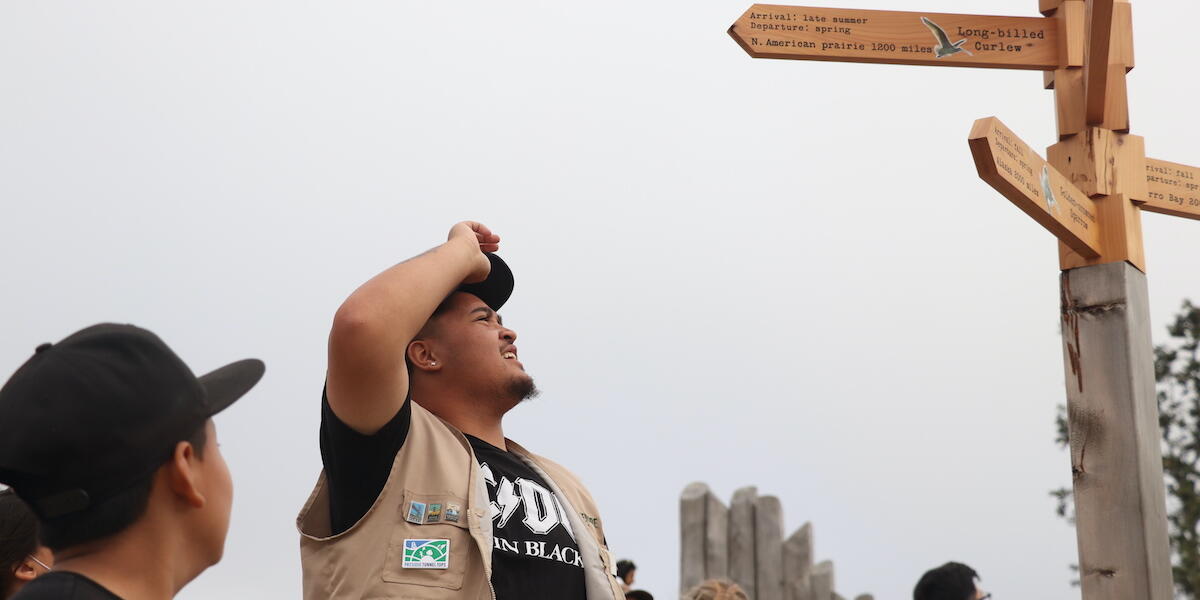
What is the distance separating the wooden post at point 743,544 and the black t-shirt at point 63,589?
25.7ft

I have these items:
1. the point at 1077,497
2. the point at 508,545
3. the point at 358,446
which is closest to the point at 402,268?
the point at 358,446

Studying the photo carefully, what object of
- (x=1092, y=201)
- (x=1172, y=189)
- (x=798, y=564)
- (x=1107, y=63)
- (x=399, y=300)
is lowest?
(x=399, y=300)

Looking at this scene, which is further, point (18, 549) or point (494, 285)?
point (494, 285)

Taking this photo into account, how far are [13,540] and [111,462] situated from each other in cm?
118

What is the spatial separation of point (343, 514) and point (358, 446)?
0.54ft

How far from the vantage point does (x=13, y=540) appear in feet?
9.38

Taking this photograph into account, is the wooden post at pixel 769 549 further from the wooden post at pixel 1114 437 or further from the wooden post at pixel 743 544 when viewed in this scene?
the wooden post at pixel 1114 437

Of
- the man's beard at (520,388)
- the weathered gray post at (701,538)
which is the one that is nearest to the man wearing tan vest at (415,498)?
the man's beard at (520,388)

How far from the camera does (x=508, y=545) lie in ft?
9.48

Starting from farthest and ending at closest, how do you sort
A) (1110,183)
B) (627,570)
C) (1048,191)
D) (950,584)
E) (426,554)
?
1. (627,570)
2. (950,584)
3. (1110,183)
4. (1048,191)
5. (426,554)

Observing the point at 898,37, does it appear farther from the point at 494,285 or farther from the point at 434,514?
the point at 434,514

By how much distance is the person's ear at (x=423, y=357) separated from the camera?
3.40 meters

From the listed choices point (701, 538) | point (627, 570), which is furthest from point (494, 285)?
point (701, 538)

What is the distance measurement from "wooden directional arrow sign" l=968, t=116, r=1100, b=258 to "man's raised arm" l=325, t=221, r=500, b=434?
1695mm
